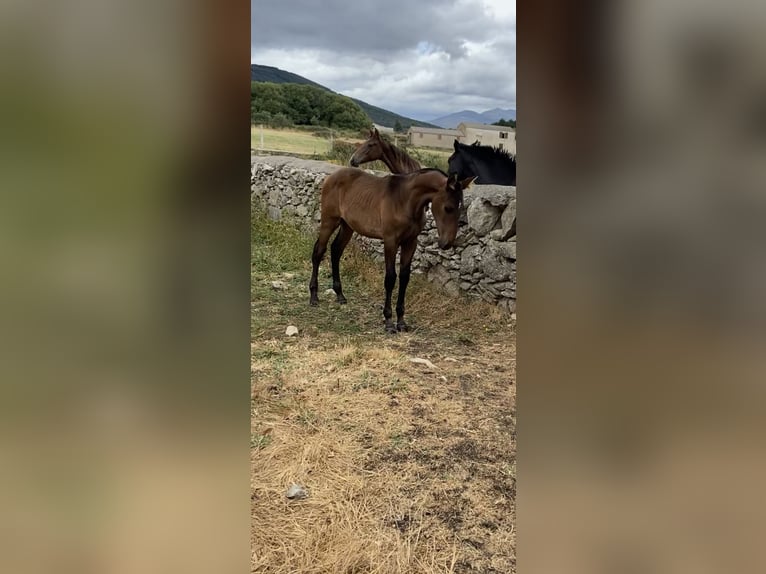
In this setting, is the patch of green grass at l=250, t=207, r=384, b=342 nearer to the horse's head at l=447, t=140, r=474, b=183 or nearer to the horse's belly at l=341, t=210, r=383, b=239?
the horse's belly at l=341, t=210, r=383, b=239

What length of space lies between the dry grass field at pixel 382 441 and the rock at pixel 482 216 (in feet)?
2.11

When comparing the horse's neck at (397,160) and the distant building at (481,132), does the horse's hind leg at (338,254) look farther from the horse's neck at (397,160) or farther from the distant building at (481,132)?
the distant building at (481,132)

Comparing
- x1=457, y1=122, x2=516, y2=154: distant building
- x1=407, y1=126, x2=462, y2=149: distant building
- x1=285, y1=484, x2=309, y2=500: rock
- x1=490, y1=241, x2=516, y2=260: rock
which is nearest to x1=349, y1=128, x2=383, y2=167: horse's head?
x1=490, y1=241, x2=516, y2=260: rock

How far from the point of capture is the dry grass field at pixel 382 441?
5.33 feet

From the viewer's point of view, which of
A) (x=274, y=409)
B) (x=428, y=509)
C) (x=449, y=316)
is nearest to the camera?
(x=428, y=509)

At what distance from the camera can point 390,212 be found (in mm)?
4277

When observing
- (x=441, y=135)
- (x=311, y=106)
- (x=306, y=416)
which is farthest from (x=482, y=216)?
(x=311, y=106)

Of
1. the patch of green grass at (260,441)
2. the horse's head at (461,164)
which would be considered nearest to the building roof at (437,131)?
the horse's head at (461,164)

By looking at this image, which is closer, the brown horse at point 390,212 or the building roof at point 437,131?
the brown horse at point 390,212
